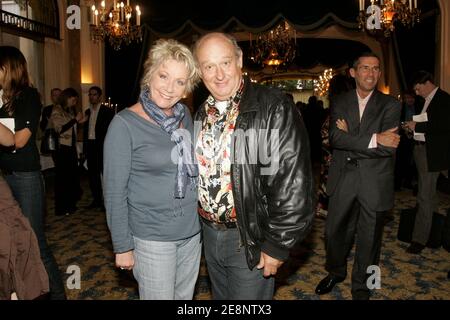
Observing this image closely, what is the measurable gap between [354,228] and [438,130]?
1.43 m

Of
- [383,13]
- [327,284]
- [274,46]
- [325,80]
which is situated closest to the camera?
[327,284]

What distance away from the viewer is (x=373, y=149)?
2840 mm

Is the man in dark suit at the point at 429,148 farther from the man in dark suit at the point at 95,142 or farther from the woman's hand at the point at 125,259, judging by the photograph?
the man in dark suit at the point at 95,142

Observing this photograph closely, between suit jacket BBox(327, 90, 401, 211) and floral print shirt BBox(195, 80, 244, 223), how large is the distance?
134cm

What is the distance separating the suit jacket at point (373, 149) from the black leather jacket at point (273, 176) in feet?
4.12

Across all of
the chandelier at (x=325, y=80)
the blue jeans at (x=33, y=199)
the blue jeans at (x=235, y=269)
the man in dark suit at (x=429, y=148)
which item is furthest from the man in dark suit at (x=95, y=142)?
the chandelier at (x=325, y=80)

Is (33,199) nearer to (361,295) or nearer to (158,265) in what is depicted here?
(158,265)

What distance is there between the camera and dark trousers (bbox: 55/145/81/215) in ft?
18.1

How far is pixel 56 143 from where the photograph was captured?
17.3 ft

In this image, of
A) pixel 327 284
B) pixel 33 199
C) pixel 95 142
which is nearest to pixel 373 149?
pixel 327 284

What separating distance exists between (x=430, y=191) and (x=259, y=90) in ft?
9.63

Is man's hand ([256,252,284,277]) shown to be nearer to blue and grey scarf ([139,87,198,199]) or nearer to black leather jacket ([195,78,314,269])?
black leather jacket ([195,78,314,269])

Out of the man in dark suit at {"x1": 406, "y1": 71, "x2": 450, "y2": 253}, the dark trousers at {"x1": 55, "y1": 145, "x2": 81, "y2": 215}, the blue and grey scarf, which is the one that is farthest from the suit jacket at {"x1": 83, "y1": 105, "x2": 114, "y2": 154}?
the blue and grey scarf
